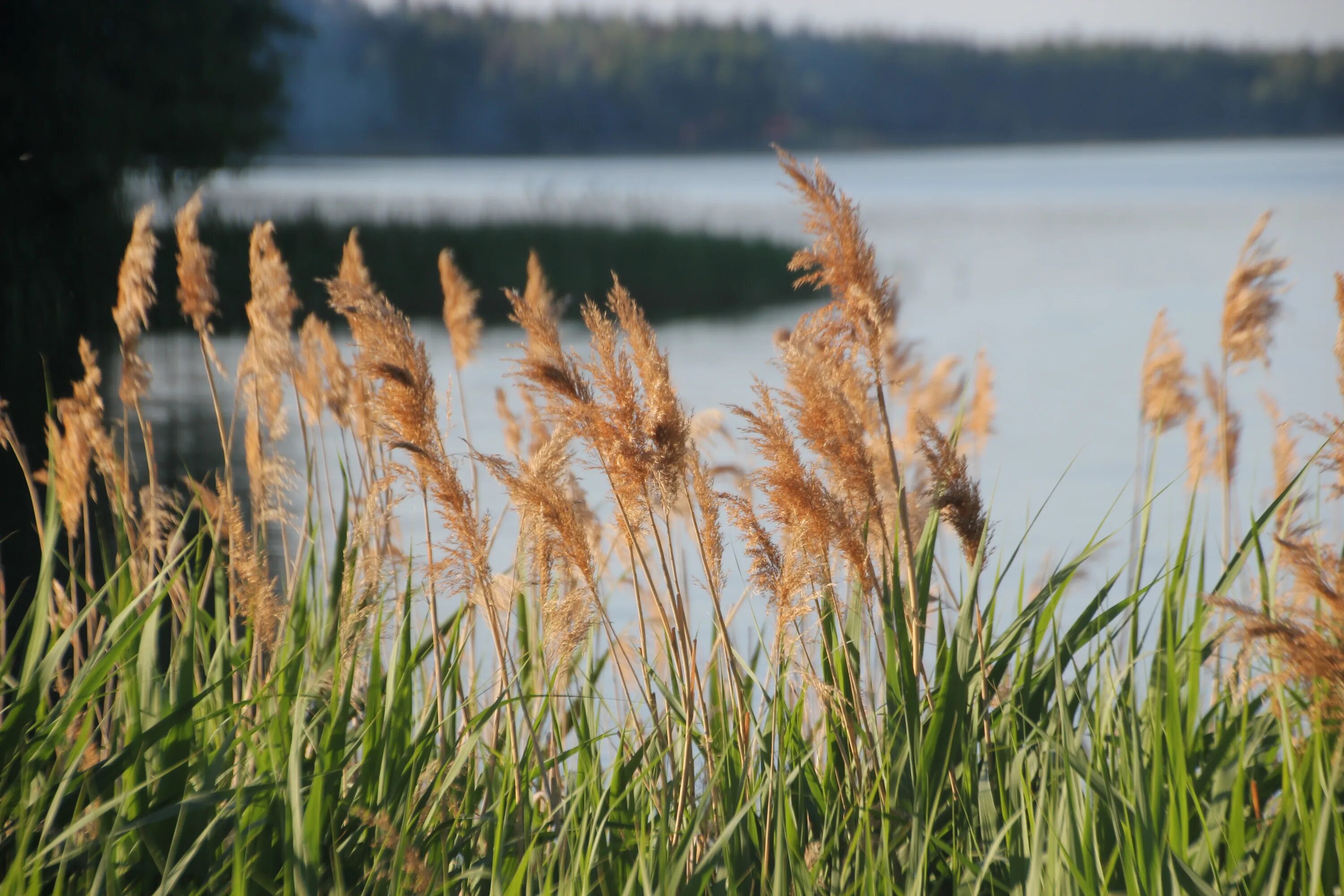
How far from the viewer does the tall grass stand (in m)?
1.58

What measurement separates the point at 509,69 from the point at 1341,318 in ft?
144

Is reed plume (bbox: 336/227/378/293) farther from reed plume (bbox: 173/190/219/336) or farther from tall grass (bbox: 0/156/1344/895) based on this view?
reed plume (bbox: 173/190/219/336)

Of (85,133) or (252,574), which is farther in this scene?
(85,133)

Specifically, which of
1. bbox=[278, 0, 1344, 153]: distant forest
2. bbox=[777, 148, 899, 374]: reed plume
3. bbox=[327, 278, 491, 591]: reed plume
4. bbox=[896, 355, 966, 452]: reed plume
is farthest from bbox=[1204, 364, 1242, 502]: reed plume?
bbox=[278, 0, 1344, 153]: distant forest

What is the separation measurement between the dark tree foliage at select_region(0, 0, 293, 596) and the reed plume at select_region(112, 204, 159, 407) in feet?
17.9

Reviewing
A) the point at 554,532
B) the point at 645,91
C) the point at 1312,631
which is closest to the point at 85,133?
the point at 554,532

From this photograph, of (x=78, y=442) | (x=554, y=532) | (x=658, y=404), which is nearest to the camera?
(x=658, y=404)

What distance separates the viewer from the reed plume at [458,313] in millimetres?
2697

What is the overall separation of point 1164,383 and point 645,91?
4374 cm

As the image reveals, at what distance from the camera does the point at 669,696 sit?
6.10ft

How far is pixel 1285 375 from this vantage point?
7.48 metres

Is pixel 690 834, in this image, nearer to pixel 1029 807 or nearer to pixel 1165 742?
pixel 1029 807

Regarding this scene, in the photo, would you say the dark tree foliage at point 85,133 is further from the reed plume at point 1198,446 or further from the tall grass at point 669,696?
the reed plume at point 1198,446

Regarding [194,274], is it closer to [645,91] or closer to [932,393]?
[932,393]
